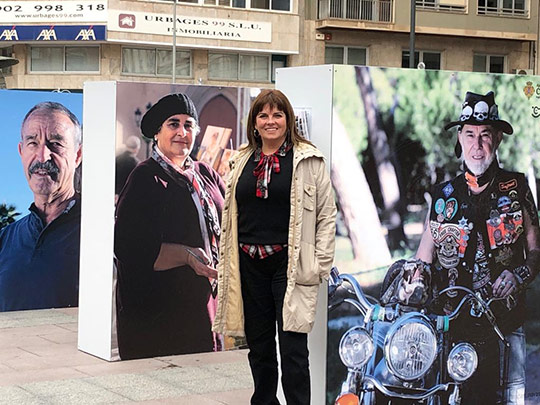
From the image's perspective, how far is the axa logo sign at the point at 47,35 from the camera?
3916 centimetres

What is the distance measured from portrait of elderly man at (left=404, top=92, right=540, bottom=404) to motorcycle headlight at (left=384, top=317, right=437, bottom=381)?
21 cm

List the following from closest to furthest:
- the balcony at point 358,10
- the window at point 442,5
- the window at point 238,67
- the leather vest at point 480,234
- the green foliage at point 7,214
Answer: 1. the leather vest at point 480,234
2. the green foliage at point 7,214
3. the window at point 238,67
4. the balcony at point 358,10
5. the window at point 442,5

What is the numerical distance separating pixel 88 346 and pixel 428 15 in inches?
1450

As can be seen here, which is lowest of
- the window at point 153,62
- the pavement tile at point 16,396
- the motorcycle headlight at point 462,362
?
the pavement tile at point 16,396

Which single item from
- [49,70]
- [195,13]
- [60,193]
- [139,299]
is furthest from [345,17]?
[139,299]

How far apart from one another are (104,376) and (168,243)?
129cm

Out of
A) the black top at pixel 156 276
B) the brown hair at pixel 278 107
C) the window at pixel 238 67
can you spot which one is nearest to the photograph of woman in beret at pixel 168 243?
the black top at pixel 156 276

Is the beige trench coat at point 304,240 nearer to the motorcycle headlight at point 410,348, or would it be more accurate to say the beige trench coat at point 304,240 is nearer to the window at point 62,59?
Answer: the motorcycle headlight at point 410,348

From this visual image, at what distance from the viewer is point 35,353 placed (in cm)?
838

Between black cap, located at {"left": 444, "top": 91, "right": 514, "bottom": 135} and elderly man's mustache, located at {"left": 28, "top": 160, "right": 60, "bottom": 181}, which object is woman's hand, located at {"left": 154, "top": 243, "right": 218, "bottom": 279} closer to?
elderly man's mustache, located at {"left": 28, "top": 160, "right": 60, "bottom": 181}

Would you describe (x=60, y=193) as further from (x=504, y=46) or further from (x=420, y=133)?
(x=504, y=46)

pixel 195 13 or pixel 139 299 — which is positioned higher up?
pixel 195 13

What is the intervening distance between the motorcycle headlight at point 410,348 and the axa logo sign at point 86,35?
34.1m

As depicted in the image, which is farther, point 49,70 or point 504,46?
point 504,46
